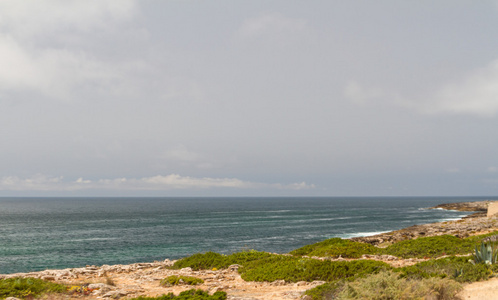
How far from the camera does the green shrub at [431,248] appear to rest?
22250mm

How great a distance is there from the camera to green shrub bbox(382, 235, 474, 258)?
22250mm

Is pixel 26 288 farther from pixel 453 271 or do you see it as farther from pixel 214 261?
pixel 453 271

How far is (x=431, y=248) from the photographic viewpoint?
2356 centimetres

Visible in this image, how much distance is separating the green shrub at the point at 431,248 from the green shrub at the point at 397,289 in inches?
518

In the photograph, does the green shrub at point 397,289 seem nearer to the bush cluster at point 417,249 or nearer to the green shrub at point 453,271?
the green shrub at point 453,271

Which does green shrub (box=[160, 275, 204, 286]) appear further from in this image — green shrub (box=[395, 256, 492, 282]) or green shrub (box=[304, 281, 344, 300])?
green shrub (box=[395, 256, 492, 282])

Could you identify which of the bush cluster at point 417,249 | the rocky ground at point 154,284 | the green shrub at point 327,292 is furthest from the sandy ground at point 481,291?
the bush cluster at point 417,249

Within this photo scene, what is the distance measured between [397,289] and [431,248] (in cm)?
1610

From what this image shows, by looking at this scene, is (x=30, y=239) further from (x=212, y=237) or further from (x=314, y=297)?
(x=314, y=297)

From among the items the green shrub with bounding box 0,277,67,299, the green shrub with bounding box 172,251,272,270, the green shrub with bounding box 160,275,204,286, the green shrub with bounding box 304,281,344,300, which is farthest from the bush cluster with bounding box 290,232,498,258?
the green shrub with bounding box 0,277,67,299

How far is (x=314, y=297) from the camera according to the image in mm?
11539

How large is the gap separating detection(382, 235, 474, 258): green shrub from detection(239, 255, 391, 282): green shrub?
8.38m

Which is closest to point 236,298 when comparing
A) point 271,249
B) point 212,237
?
point 271,249

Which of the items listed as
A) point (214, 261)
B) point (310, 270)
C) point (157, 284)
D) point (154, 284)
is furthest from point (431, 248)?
point (154, 284)
